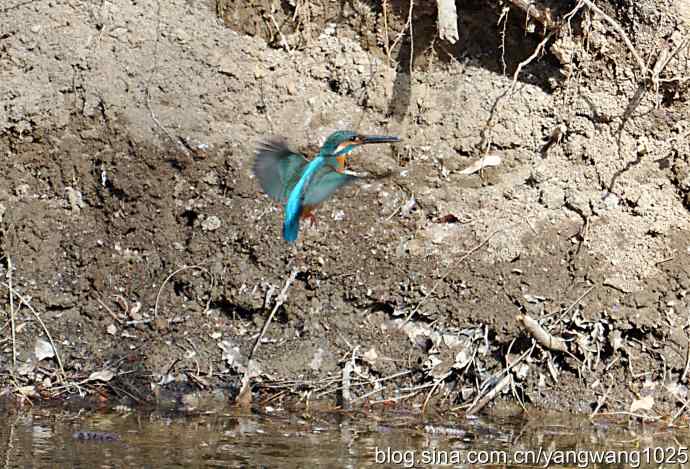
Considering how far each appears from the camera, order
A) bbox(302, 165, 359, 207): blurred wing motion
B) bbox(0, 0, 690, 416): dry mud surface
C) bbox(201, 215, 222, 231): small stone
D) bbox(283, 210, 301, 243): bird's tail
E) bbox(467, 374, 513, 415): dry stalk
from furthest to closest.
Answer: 1. bbox(201, 215, 222, 231): small stone
2. bbox(0, 0, 690, 416): dry mud surface
3. bbox(467, 374, 513, 415): dry stalk
4. bbox(283, 210, 301, 243): bird's tail
5. bbox(302, 165, 359, 207): blurred wing motion

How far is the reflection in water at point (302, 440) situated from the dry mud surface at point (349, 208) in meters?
0.26

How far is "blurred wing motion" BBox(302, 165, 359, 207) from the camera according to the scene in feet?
13.7

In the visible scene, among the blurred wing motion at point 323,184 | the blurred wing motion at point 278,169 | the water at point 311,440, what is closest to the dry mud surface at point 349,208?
the water at point 311,440

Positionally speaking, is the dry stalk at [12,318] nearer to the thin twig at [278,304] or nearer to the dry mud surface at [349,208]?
the dry mud surface at [349,208]

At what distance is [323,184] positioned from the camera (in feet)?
13.8

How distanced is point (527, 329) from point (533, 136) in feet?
3.34

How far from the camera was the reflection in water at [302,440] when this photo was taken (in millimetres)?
4352

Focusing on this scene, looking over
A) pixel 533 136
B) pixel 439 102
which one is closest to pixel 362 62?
pixel 439 102

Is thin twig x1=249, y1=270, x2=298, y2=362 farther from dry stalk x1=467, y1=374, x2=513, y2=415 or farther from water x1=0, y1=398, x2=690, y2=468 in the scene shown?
dry stalk x1=467, y1=374, x2=513, y2=415

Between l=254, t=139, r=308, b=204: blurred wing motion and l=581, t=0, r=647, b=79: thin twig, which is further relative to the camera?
l=581, t=0, r=647, b=79: thin twig

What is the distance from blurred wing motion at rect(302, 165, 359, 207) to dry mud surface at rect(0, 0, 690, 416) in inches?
46.9

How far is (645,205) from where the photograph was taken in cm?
543

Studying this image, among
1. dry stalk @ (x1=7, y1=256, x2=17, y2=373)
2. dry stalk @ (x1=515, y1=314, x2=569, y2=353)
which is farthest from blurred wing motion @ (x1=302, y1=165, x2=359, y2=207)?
dry stalk @ (x1=7, y1=256, x2=17, y2=373)

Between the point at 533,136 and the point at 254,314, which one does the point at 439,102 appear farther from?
the point at 254,314
